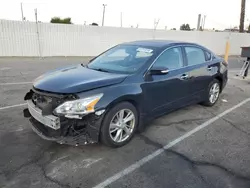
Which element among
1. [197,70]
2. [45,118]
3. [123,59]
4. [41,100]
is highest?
[123,59]

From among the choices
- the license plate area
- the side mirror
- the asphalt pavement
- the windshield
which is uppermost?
the windshield

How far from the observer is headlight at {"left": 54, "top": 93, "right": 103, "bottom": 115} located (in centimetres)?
289

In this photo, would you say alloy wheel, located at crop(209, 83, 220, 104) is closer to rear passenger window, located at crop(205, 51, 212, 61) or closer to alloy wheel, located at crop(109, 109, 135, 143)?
rear passenger window, located at crop(205, 51, 212, 61)

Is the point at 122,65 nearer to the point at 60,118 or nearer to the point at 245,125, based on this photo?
the point at 60,118

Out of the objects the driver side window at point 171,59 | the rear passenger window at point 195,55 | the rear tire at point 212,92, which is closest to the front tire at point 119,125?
the driver side window at point 171,59

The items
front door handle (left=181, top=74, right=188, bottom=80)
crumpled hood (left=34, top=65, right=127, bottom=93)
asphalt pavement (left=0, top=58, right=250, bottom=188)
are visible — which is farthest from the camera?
front door handle (left=181, top=74, right=188, bottom=80)

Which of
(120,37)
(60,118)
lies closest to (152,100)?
(60,118)

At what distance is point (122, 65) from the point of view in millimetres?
3936

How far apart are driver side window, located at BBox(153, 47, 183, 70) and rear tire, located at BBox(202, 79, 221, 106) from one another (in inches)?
53.8

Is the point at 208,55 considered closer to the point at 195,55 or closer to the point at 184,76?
the point at 195,55

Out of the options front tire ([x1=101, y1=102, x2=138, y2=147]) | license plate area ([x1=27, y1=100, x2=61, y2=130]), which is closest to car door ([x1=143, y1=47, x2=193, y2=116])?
front tire ([x1=101, y1=102, x2=138, y2=147])

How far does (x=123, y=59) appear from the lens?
4.20m

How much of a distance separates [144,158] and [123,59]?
190cm

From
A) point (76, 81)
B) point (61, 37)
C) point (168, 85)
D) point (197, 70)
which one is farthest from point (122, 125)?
point (61, 37)
